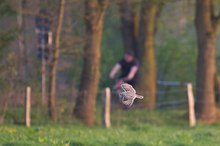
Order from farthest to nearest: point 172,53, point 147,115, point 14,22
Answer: point 172,53
point 147,115
point 14,22

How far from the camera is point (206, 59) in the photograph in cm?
2481

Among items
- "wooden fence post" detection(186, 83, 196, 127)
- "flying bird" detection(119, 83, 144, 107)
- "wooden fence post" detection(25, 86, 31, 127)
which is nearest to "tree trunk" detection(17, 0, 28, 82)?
"wooden fence post" detection(25, 86, 31, 127)

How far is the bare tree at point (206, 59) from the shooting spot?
24.5m

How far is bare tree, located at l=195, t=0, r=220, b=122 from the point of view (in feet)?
80.3

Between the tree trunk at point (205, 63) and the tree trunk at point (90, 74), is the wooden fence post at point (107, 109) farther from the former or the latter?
the tree trunk at point (205, 63)

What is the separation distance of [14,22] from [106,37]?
13.7 metres

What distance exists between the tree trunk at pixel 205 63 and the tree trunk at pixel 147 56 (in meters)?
3.03

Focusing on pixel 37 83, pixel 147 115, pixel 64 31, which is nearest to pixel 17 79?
pixel 37 83

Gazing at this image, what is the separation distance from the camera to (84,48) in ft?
74.7

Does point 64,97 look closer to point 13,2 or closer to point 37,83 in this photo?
point 37,83

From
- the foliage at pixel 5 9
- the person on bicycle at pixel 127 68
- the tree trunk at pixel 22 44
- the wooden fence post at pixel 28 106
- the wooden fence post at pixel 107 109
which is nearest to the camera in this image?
the foliage at pixel 5 9

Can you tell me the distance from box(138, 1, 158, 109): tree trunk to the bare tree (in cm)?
303

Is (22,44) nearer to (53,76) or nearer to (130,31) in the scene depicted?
(53,76)

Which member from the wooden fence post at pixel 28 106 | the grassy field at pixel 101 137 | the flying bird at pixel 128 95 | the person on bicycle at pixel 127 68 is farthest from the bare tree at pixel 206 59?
the flying bird at pixel 128 95
